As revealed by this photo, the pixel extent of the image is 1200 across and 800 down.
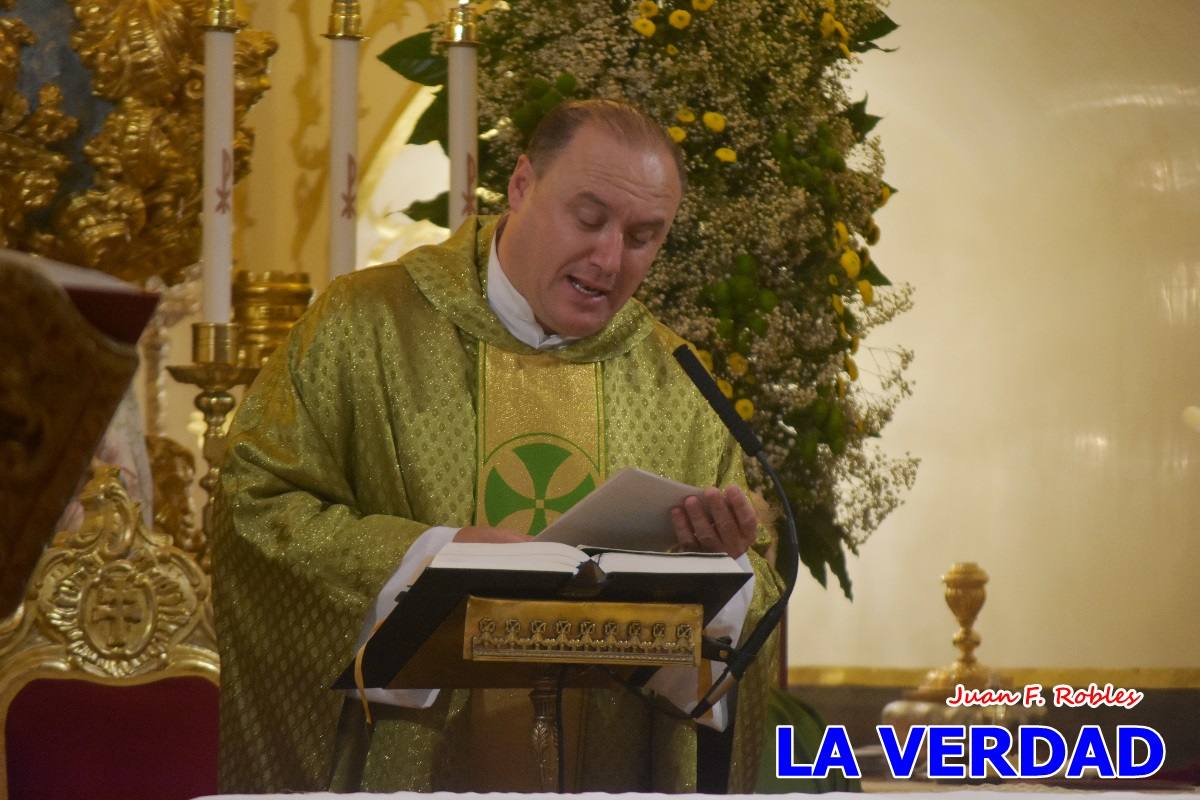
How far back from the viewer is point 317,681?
9.64 feet

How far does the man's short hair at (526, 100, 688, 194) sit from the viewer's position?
10.5 feet

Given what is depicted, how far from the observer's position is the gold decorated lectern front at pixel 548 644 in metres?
2.33

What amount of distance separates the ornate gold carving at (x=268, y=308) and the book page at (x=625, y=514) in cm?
189

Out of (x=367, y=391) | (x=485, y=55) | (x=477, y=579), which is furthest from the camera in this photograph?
(x=485, y=55)

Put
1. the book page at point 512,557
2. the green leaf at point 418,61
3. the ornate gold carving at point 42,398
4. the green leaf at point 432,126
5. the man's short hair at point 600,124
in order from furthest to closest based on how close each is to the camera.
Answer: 1. the green leaf at point 418,61
2. the green leaf at point 432,126
3. the man's short hair at point 600,124
4. the book page at point 512,557
5. the ornate gold carving at point 42,398

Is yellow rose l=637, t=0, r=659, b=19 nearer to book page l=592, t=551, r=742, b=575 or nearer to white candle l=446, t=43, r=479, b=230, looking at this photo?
white candle l=446, t=43, r=479, b=230

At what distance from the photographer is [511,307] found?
3.30 meters

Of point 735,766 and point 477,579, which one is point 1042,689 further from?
point 477,579

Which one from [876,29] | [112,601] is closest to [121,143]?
[112,601]

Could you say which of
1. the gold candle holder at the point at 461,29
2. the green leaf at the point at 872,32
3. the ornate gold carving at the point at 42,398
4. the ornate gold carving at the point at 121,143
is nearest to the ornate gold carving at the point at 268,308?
the ornate gold carving at the point at 121,143

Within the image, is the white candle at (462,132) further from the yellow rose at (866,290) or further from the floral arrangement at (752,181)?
the yellow rose at (866,290)

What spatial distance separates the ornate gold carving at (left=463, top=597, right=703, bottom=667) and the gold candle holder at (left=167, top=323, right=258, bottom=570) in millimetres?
1369

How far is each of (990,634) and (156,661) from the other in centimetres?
316

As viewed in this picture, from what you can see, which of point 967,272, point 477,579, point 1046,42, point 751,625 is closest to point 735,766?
point 751,625
